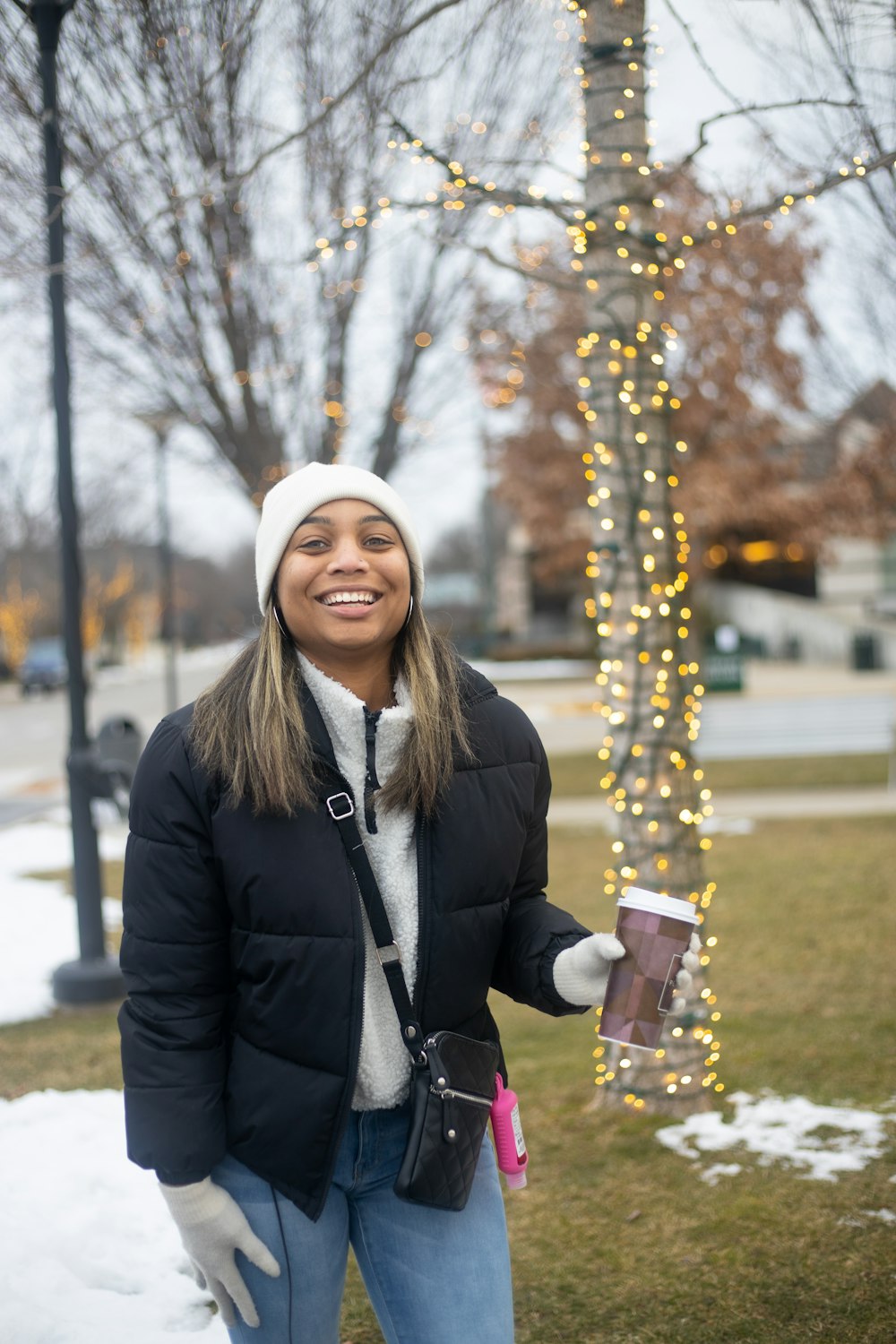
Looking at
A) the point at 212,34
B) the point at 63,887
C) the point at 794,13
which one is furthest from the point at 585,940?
the point at 63,887

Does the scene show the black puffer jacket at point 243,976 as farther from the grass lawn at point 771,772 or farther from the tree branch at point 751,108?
the grass lawn at point 771,772

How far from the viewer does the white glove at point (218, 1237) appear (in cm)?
191

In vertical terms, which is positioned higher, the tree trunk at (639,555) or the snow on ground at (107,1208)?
the tree trunk at (639,555)

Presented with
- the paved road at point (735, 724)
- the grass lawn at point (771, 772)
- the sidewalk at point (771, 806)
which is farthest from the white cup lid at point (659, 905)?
the grass lawn at point (771, 772)

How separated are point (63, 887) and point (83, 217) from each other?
4.94 meters

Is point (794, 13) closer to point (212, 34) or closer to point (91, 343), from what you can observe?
point (212, 34)

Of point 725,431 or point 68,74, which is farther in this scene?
point 725,431

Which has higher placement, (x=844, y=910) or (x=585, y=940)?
(x=585, y=940)

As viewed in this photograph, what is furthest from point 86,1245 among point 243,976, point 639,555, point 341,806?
point 639,555

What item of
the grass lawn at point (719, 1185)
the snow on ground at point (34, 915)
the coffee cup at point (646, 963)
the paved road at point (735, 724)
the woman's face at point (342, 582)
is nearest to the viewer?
the coffee cup at point (646, 963)

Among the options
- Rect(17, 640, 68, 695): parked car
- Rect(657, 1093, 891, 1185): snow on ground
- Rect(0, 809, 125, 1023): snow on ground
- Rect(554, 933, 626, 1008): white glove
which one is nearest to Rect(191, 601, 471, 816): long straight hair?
Rect(554, 933, 626, 1008): white glove

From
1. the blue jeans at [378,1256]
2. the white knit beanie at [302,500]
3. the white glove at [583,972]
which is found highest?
the white knit beanie at [302,500]

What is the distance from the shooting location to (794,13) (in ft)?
12.7

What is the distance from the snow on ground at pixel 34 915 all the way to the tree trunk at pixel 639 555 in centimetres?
348
